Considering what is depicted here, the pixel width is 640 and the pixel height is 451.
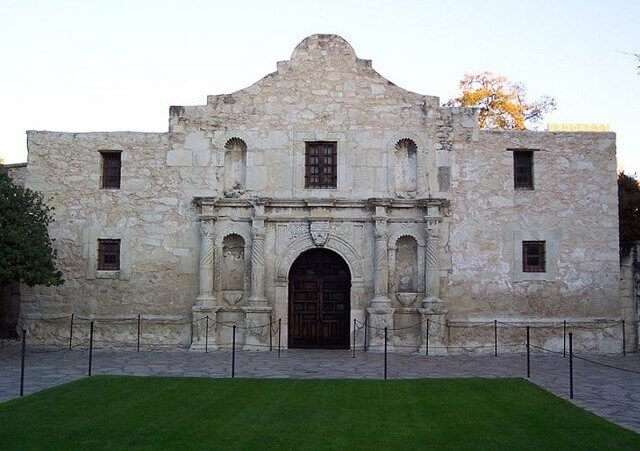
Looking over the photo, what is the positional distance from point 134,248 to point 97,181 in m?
2.13

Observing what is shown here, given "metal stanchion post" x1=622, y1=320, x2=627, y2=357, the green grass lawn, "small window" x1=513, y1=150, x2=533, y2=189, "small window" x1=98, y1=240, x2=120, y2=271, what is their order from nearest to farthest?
1. the green grass lawn
2. "metal stanchion post" x1=622, y1=320, x2=627, y2=357
3. "small window" x1=98, y1=240, x2=120, y2=271
4. "small window" x1=513, y1=150, x2=533, y2=189

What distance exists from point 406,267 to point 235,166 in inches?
215

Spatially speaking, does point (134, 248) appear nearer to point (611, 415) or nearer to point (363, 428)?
point (363, 428)

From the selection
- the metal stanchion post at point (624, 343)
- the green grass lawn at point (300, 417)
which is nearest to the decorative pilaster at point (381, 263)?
the green grass lawn at point (300, 417)

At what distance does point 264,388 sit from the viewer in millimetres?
11953

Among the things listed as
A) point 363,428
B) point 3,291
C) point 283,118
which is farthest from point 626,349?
point 3,291

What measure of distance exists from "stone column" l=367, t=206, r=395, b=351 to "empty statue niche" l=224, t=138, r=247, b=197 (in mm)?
3836

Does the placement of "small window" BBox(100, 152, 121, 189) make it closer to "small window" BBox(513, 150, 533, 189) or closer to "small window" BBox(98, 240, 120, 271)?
"small window" BBox(98, 240, 120, 271)

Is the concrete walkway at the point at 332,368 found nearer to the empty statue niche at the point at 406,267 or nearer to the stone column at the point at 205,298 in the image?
the stone column at the point at 205,298

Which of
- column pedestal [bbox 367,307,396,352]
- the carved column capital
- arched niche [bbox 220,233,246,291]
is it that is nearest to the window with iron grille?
arched niche [bbox 220,233,246,291]

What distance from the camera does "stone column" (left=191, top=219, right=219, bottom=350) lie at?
1847 cm

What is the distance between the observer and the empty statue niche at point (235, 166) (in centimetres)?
1928

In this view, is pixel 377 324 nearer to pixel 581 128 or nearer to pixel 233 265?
pixel 233 265

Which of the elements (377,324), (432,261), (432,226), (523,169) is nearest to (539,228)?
(523,169)
